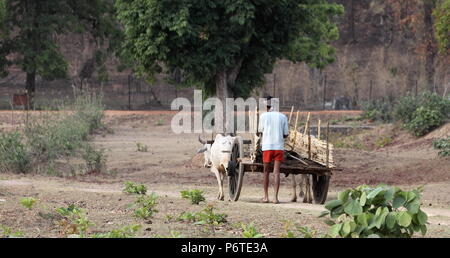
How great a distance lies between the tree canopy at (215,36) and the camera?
2189cm

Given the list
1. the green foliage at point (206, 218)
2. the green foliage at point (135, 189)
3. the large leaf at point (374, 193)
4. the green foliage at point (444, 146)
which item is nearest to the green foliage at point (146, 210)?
the green foliage at point (206, 218)

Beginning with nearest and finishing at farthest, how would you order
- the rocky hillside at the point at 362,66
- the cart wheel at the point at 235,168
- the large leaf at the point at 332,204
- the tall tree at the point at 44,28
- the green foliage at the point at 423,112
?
the large leaf at the point at 332,204 < the cart wheel at the point at 235,168 < the green foliage at the point at 423,112 < the tall tree at the point at 44,28 < the rocky hillside at the point at 362,66

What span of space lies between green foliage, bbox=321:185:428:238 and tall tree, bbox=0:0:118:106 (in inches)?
1225

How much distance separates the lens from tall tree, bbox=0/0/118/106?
39938 millimetres

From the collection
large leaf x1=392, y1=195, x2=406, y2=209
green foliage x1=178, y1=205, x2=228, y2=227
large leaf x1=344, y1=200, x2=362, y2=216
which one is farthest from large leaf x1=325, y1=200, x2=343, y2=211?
green foliage x1=178, y1=205, x2=228, y2=227

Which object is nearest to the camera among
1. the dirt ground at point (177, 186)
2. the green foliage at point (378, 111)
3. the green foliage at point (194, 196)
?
the dirt ground at point (177, 186)

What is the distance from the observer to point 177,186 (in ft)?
59.4

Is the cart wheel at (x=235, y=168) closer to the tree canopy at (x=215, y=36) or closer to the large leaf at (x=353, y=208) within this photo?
the large leaf at (x=353, y=208)

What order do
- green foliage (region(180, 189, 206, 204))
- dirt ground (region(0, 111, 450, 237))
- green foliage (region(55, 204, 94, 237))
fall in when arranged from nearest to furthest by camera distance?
green foliage (region(55, 204, 94, 237)), dirt ground (region(0, 111, 450, 237)), green foliage (region(180, 189, 206, 204))

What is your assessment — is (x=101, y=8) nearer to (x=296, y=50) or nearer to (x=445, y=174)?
(x=296, y=50)

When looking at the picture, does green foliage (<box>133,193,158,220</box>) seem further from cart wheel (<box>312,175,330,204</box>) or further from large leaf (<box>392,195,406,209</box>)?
cart wheel (<box>312,175,330,204</box>)

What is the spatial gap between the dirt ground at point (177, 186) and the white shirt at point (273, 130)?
3.15 ft

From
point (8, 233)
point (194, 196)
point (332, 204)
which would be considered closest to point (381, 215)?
point (332, 204)
